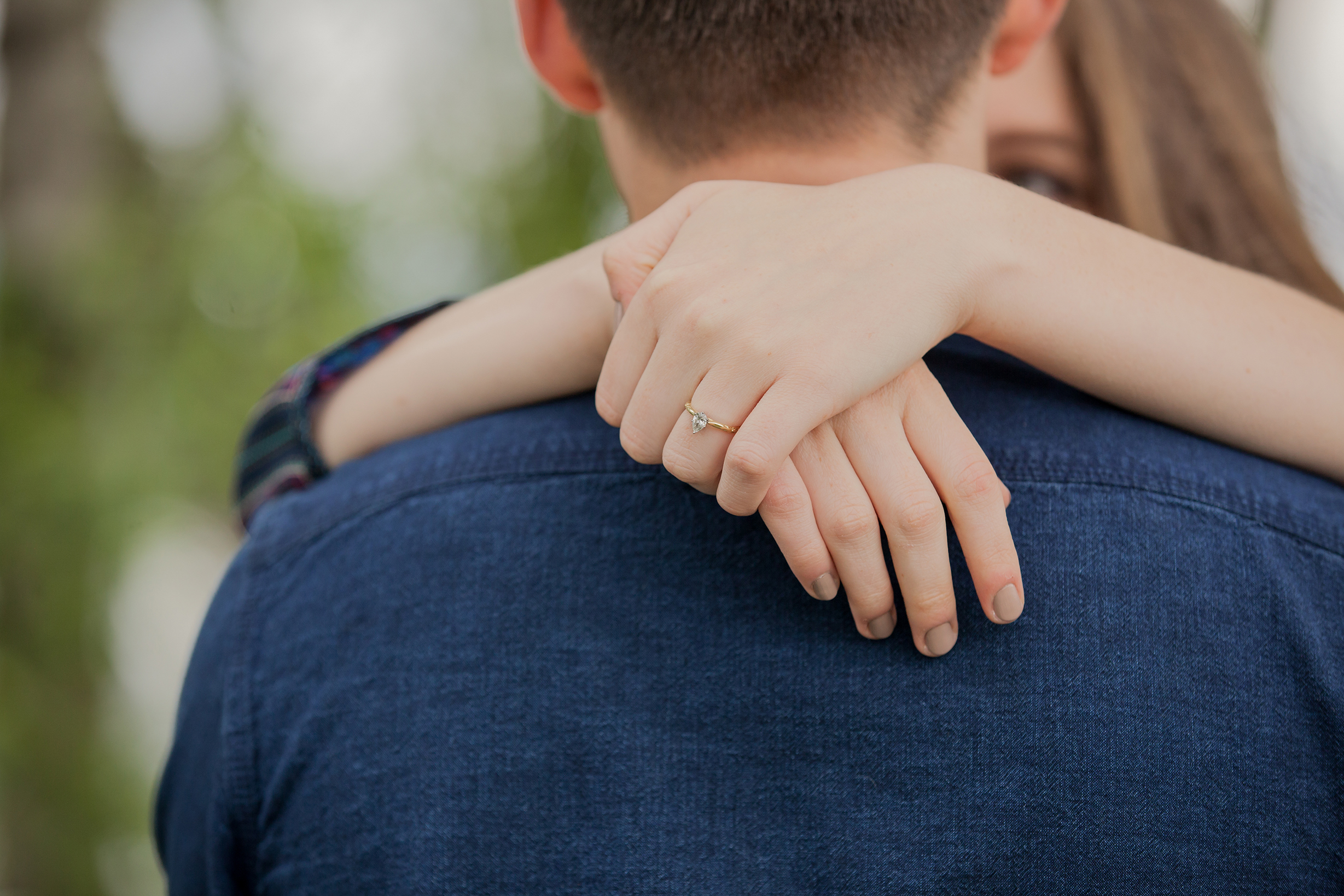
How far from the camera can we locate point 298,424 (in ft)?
3.90

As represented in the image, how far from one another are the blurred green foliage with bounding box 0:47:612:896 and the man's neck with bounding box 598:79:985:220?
2933mm

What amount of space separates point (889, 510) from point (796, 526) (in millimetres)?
68

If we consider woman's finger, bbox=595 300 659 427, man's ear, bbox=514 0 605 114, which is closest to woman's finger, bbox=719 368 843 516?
woman's finger, bbox=595 300 659 427

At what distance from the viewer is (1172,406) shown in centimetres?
78

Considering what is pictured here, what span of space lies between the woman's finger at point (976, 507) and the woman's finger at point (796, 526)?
0.32ft

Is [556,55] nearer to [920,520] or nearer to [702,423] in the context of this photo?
[702,423]

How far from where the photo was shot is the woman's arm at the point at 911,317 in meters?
0.65

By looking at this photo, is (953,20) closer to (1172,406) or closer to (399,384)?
(1172,406)

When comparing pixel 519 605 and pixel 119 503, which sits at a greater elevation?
pixel 519 605

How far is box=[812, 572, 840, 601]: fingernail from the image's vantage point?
68 cm

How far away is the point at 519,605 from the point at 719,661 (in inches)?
7.0

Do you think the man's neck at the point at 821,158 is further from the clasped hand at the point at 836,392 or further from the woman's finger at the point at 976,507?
the woman's finger at the point at 976,507

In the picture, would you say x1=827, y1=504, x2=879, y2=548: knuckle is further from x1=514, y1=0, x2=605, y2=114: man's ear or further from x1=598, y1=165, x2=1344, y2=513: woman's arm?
x1=514, y1=0, x2=605, y2=114: man's ear

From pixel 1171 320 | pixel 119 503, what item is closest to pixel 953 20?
pixel 1171 320
